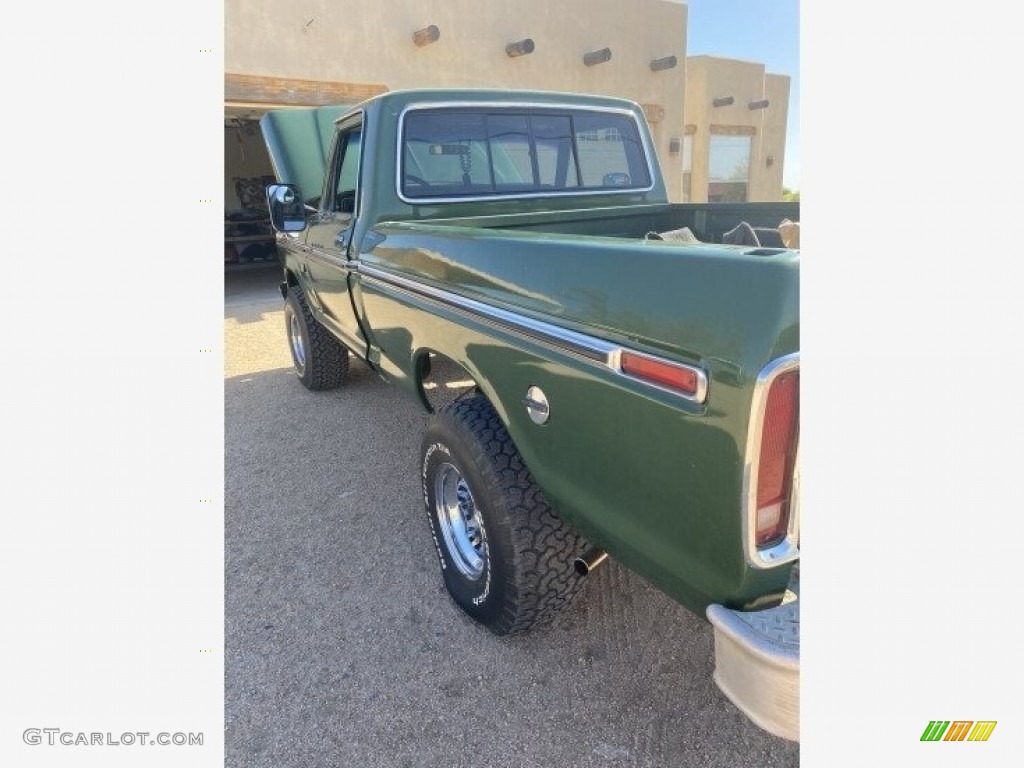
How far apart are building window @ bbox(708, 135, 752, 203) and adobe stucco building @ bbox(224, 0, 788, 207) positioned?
38 mm

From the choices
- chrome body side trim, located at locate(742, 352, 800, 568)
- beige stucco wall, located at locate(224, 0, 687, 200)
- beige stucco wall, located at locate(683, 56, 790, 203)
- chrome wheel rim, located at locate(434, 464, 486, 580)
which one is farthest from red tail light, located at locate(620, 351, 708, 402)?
beige stucco wall, located at locate(683, 56, 790, 203)

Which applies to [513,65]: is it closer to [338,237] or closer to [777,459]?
[338,237]

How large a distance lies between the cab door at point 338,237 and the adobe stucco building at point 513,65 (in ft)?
19.4

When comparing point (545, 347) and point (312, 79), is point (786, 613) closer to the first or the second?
point (545, 347)

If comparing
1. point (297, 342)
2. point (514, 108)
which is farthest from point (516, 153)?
point (297, 342)

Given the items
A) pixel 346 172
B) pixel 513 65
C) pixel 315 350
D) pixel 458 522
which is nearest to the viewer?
pixel 458 522

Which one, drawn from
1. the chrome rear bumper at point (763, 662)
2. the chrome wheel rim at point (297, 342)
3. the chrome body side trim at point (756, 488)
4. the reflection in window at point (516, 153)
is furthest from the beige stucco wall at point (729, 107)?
the chrome rear bumper at point (763, 662)

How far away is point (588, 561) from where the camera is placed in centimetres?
206

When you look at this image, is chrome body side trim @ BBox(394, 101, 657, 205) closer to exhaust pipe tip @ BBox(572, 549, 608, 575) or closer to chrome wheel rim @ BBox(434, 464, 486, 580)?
chrome wheel rim @ BBox(434, 464, 486, 580)

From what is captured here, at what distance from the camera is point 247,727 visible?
207cm

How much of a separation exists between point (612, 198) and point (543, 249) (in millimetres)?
2119

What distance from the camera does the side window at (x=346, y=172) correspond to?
377cm

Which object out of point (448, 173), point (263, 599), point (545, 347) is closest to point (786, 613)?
point (545, 347)
